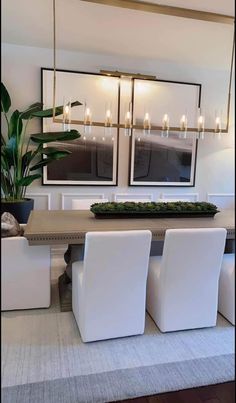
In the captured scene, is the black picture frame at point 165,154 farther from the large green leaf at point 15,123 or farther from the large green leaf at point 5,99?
the large green leaf at point 5,99

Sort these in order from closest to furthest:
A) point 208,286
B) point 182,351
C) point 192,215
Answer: point 182,351
point 208,286
point 192,215

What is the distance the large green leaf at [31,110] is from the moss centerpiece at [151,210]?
5.48 ft

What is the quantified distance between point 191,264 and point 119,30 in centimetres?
281

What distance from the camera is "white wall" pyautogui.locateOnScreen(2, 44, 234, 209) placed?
408 cm

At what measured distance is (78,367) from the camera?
6.31 feet

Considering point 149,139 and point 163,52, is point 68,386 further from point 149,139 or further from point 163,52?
point 163,52

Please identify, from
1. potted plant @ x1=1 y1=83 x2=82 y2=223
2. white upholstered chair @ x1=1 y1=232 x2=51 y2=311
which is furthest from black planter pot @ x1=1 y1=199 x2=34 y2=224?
white upholstered chair @ x1=1 y1=232 x2=51 y2=311

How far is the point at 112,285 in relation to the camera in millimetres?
2174

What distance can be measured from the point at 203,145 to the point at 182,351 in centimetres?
359

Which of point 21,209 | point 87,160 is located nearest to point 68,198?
point 87,160

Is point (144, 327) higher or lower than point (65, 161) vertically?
lower

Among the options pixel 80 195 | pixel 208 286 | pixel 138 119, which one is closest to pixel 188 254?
pixel 208 286

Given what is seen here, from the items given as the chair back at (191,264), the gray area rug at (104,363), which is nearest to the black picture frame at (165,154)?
the chair back at (191,264)

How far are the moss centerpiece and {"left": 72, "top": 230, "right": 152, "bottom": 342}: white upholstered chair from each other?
0.79 metres
